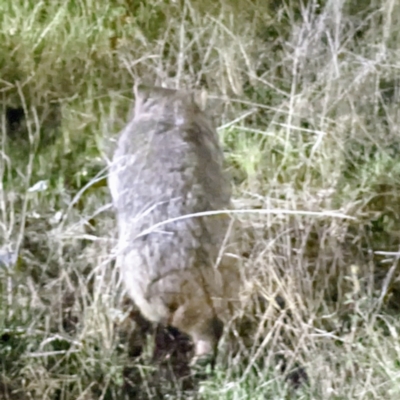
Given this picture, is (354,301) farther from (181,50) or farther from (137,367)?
(181,50)

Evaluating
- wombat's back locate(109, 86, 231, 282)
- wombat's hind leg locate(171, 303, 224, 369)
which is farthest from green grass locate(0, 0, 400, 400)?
wombat's back locate(109, 86, 231, 282)

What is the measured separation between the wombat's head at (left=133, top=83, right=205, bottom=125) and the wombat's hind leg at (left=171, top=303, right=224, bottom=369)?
0.56 metres

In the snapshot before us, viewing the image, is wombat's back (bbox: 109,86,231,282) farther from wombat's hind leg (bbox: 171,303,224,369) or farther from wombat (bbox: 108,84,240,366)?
wombat's hind leg (bbox: 171,303,224,369)

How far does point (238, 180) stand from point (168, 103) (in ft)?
1.24

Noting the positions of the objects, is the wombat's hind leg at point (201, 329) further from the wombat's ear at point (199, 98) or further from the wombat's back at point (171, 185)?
the wombat's ear at point (199, 98)

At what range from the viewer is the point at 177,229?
1701 millimetres

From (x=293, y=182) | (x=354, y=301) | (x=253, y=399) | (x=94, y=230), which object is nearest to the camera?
(x=253, y=399)

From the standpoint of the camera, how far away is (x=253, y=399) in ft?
5.67

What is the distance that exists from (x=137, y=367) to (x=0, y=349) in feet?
1.28

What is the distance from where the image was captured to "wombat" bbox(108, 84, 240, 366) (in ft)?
5.54

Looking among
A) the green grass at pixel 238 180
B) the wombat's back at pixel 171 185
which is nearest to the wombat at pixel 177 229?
the wombat's back at pixel 171 185

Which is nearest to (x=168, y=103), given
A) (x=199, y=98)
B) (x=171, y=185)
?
(x=199, y=98)

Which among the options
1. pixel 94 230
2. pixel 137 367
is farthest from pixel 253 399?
pixel 94 230

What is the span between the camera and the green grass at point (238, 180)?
5.84 ft
